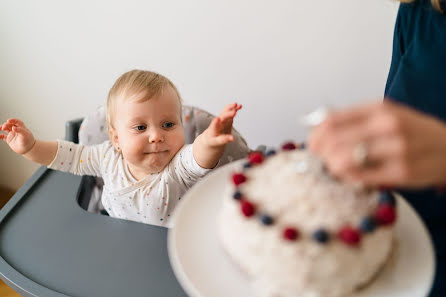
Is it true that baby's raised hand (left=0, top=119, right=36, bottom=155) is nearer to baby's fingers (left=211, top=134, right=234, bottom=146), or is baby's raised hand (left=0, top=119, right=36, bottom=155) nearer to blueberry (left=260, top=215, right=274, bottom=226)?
baby's fingers (left=211, top=134, right=234, bottom=146)

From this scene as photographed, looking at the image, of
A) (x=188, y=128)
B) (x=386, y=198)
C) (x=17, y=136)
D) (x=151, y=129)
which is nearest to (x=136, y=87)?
(x=151, y=129)

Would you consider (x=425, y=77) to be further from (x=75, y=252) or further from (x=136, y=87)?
(x=75, y=252)

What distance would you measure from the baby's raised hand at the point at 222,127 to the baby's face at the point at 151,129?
181mm

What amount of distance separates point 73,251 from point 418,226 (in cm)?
63

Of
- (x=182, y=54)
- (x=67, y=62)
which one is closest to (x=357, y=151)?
(x=182, y=54)

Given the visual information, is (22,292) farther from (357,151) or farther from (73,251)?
(357,151)

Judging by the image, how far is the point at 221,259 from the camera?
516mm

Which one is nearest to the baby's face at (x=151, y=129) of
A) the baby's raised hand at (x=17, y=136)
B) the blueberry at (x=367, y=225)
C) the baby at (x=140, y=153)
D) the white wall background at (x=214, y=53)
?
the baby at (x=140, y=153)

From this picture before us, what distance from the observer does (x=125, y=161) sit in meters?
1.02

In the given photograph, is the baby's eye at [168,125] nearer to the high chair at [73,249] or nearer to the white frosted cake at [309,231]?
the high chair at [73,249]

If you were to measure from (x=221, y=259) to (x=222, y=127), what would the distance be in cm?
30

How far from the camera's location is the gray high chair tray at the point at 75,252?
72cm

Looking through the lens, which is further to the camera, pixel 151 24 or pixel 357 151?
pixel 151 24

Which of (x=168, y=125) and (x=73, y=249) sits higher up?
(x=168, y=125)
